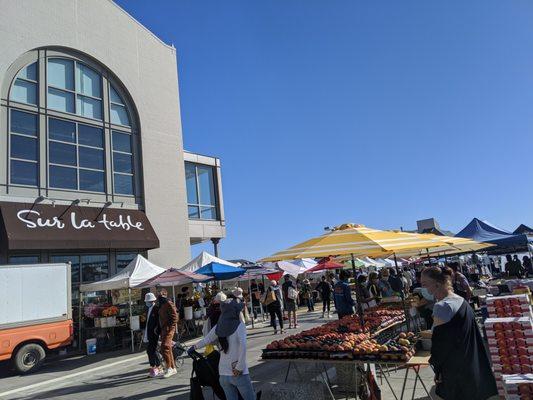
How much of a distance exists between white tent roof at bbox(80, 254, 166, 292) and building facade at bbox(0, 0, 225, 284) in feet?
7.95

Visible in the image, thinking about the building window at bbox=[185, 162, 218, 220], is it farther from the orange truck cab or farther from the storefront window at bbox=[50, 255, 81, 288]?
the orange truck cab

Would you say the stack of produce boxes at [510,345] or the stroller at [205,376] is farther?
the stroller at [205,376]

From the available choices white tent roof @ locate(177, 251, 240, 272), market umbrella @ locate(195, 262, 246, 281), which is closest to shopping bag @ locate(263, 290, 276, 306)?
market umbrella @ locate(195, 262, 246, 281)

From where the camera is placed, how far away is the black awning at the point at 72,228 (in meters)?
15.4

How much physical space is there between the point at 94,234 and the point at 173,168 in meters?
6.46

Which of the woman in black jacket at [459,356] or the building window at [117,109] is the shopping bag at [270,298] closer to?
the woman in black jacket at [459,356]

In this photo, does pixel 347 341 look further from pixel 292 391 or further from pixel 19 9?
pixel 19 9

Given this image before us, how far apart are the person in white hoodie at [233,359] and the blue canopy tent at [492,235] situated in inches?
417

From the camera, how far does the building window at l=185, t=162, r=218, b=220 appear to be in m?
24.9

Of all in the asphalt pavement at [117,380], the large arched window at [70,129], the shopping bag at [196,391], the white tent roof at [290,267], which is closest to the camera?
the shopping bag at [196,391]

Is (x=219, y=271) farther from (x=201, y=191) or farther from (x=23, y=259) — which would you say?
(x=201, y=191)

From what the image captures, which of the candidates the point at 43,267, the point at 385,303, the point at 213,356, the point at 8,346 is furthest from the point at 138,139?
A: the point at 213,356

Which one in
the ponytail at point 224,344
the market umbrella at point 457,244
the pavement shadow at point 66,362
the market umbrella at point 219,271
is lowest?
the pavement shadow at point 66,362

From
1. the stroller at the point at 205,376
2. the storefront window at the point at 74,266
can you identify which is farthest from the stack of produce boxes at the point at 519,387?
the storefront window at the point at 74,266
